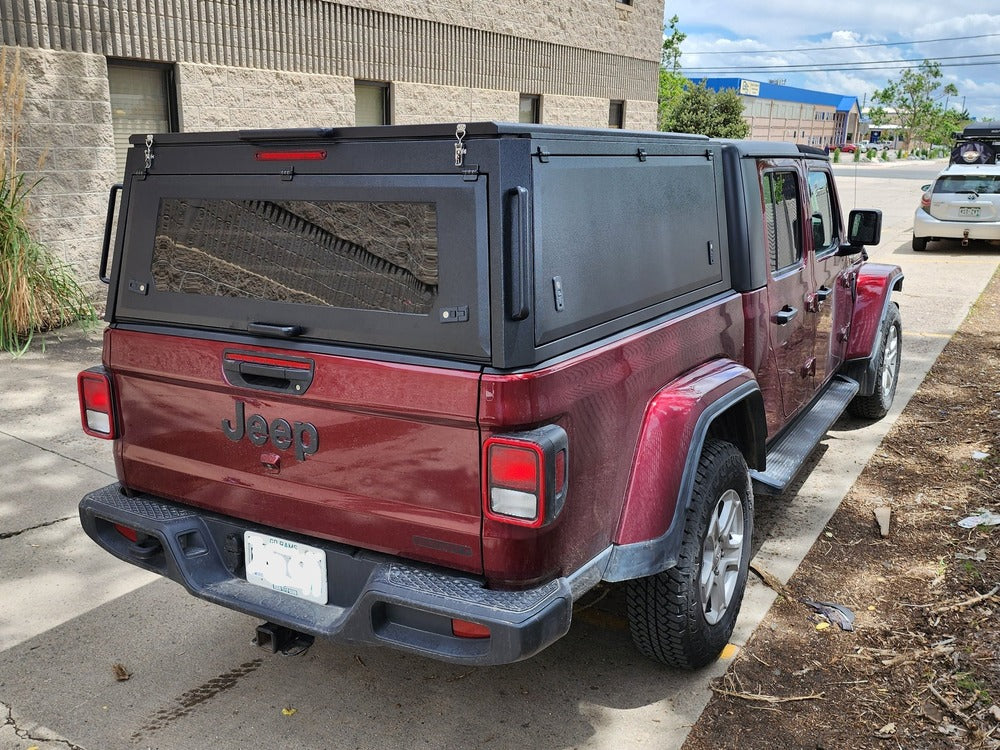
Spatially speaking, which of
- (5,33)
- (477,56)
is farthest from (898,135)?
(5,33)

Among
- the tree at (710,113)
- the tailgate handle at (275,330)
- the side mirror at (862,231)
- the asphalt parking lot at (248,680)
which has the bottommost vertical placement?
the asphalt parking lot at (248,680)

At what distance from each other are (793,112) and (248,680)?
297ft

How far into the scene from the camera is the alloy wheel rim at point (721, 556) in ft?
11.1

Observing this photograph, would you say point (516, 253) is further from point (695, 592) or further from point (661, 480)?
point (695, 592)

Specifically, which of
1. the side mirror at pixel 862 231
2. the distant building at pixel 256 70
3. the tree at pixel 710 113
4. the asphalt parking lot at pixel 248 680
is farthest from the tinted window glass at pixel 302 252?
the tree at pixel 710 113

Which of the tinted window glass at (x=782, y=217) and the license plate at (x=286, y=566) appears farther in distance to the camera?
the tinted window glass at (x=782, y=217)

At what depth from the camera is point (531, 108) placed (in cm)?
1652

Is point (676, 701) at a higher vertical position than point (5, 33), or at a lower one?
lower

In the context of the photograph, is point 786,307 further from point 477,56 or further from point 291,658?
point 477,56

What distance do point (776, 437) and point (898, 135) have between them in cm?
11771

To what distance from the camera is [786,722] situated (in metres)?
3.16

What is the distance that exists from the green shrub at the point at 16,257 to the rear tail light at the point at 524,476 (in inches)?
256

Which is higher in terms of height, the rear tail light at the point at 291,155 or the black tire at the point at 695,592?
the rear tail light at the point at 291,155

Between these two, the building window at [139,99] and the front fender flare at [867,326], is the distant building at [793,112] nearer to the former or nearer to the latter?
the building window at [139,99]
